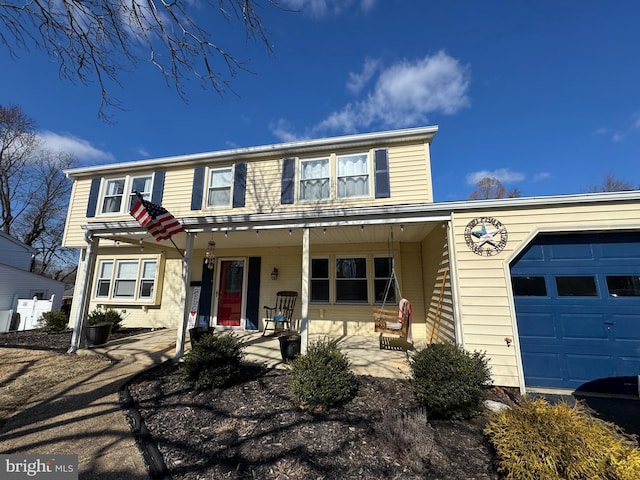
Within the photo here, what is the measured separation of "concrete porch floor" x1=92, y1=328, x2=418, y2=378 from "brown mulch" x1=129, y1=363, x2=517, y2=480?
2.61 ft

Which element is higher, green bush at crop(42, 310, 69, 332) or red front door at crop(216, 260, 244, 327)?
red front door at crop(216, 260, 244, 327)

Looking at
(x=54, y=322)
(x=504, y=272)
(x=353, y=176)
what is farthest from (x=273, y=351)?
(x=54, y=322)

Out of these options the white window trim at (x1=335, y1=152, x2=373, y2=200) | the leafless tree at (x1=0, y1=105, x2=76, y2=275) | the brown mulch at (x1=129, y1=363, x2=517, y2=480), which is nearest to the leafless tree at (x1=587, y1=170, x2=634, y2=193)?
the white window trim at (x1=335, y1=152, x2=373, y2=200)

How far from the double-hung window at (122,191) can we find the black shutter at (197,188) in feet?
5.57

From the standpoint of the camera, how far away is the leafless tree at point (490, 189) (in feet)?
82.8

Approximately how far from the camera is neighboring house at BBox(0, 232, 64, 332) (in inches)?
394

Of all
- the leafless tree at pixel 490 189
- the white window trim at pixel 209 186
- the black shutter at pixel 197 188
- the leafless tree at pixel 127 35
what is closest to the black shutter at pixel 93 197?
the black shutter at pixel 197 188

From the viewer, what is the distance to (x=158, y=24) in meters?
3.11

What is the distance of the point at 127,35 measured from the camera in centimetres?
323

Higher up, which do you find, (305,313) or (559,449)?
(305,313)

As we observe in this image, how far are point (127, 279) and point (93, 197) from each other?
9.84 feet

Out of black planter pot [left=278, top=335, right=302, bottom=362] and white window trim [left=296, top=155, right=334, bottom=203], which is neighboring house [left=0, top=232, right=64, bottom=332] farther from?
black planter pot [left=278, top=335, right=302, bottom=362]

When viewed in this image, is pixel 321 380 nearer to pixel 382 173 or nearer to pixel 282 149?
pixel 382 173

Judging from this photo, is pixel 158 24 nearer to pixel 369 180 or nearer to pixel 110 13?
pixel 110 13
